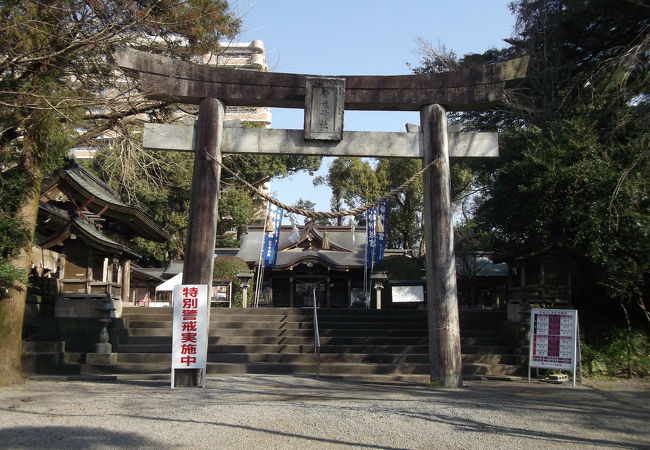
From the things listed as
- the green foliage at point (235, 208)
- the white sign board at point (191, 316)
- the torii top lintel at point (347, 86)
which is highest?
the green foliage at point (235, 208)

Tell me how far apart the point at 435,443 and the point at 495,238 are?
12109 mm

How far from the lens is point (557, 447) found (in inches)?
204

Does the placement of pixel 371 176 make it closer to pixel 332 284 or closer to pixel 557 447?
pixel 332 284

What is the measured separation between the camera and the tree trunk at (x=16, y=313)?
31.2 feet

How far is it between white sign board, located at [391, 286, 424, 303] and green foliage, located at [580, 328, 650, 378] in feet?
23.5

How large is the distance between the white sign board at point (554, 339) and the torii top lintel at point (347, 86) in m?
4.63

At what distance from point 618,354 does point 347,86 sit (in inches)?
357

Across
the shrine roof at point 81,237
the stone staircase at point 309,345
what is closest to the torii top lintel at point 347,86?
the stone staircase at point 309,345

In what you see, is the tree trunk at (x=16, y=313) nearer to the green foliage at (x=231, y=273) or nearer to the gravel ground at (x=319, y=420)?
the gravel ground at (x=319, y=420)

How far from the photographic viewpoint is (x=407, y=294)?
67.0 ft

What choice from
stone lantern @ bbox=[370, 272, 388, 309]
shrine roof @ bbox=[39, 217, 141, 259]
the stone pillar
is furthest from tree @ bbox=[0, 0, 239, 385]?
stone lantern @ bbox=[370, 272, 388, 309]

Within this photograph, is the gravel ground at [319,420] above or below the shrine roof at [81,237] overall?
below

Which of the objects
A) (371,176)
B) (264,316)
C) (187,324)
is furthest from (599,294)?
(371,176)

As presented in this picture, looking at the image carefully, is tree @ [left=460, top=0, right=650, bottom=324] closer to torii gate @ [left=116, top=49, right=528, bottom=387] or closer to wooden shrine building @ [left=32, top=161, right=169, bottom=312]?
torii gate @ [left=116, top=49, right=528, bottom=387]
